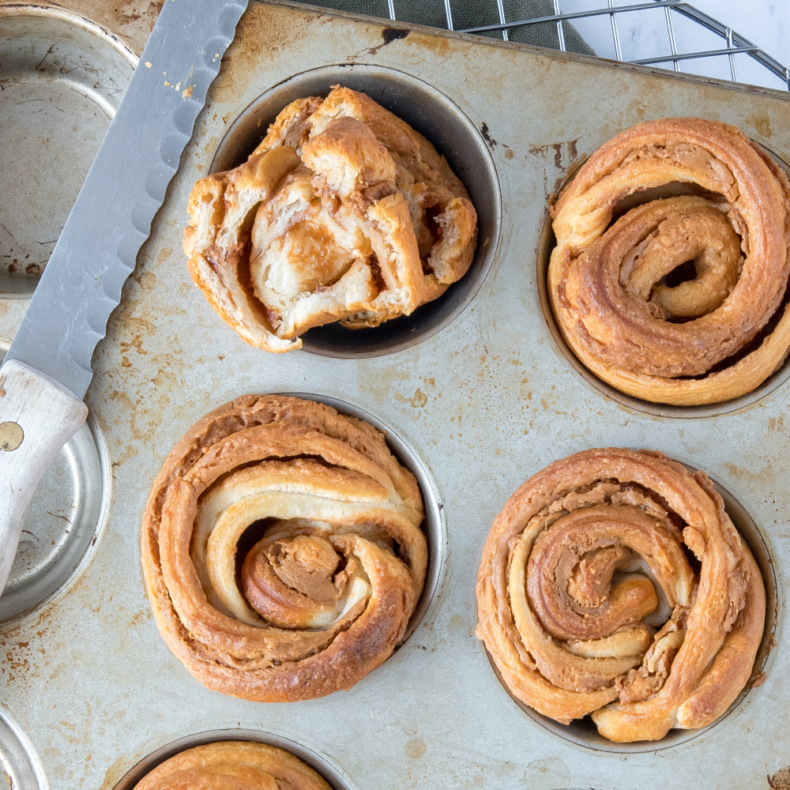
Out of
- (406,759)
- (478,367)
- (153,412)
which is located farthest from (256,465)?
(406,759)

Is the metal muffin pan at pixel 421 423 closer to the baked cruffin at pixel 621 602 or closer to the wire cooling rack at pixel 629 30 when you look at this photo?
the baked cruffin at pixel 621 602

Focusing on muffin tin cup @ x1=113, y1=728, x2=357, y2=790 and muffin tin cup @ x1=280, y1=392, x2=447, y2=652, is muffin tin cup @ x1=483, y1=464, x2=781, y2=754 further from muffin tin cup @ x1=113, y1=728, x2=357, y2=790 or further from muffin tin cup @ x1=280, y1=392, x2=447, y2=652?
muffin tin cup @ x1=113, y1=728, x2=357, y2=790

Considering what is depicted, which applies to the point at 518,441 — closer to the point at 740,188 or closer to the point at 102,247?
the point at 740,188

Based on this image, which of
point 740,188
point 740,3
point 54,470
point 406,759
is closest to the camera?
point 740,188

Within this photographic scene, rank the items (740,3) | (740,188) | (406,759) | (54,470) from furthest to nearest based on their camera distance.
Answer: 1. (740,3)
2. (54,470)
3. (406,759)
4. (740,188)

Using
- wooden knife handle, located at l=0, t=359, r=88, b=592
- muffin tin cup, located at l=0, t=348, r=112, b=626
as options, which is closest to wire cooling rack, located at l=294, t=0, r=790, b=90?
wooden knife handle, located at l=0, t=359, r=88, b=592

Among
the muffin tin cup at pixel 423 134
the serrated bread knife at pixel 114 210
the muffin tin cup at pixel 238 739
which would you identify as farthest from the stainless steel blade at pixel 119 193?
the muffin tin cup at pixel 238 739
